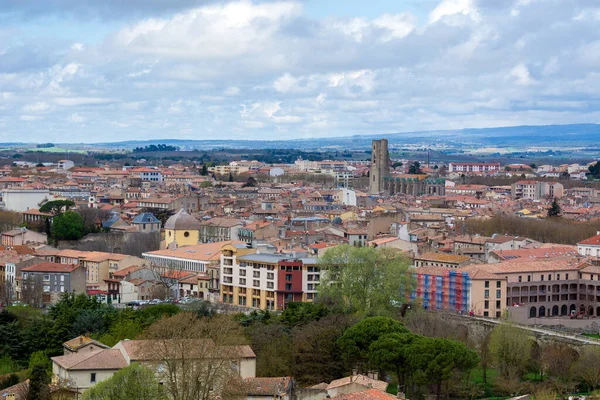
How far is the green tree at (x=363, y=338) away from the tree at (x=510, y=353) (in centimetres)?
327

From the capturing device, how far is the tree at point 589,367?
3362cm

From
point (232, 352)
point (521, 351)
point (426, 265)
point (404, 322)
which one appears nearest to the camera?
point (232, 352)

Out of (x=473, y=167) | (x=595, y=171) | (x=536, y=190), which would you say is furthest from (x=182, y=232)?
(x=473, y=167)

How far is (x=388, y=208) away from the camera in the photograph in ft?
259

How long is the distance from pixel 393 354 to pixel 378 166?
290ft

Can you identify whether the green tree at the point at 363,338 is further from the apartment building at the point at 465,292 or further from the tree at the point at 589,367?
the apartment building at the point at 465,292

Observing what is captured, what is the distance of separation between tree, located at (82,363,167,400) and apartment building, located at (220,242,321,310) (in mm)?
19925

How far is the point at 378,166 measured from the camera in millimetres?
119750

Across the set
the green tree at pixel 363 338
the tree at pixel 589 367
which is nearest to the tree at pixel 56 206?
the green tree at pixel 363 338

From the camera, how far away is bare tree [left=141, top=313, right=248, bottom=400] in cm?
2673

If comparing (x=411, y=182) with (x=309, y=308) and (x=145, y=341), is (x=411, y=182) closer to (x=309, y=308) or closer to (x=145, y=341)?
(x=309, y=308)

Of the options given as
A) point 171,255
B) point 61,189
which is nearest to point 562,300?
point 171,255

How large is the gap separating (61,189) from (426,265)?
4827cm

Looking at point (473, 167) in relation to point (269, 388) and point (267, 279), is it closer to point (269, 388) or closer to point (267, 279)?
A: point (267, 279)
